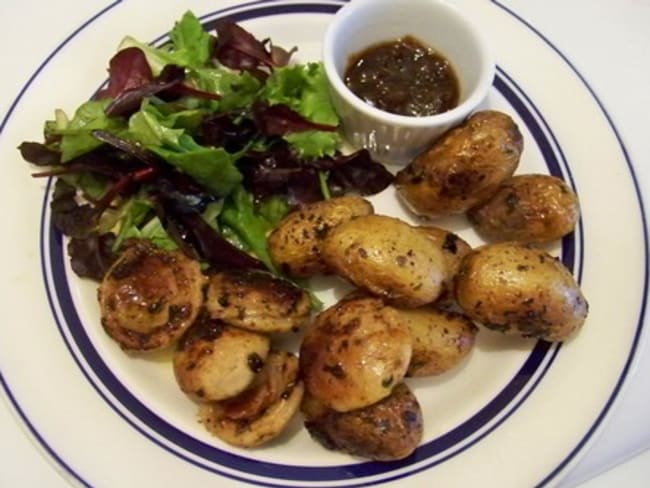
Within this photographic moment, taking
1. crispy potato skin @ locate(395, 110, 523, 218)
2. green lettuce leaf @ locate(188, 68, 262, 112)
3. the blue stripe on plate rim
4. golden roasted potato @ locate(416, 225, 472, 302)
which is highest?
green lettuce leaf @ locate(188, 68, 262, 112)

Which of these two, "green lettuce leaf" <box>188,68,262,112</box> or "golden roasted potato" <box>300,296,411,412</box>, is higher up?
"green lettuce leaf" <box>188,68,262,112</box>

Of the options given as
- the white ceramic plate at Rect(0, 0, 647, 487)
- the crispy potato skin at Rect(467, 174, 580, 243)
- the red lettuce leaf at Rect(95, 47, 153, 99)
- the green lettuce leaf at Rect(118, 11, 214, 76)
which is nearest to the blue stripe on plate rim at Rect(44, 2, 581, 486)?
the white ceramic plate at Rect(0, 0, 647, 487)

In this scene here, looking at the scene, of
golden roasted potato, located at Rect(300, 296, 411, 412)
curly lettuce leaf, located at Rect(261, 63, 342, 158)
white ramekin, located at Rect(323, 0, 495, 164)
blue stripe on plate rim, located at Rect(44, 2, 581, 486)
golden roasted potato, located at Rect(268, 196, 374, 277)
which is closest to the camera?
golden roasted potato, located at Rect(300, 296, 411, 412)

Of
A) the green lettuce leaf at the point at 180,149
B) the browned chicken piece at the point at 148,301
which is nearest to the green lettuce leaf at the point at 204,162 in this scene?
the green lettuce leaf at the point at 180,149

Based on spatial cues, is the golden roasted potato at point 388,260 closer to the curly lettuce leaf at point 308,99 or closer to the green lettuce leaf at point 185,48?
the curly lettuce leaf at point 308,99

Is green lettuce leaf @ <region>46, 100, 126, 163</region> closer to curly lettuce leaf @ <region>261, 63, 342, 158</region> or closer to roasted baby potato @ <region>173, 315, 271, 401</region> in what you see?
curly lettuce leaf @ <region>261, 63, 342, 158</region>

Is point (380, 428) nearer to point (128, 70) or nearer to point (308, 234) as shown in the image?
point (308, 234)

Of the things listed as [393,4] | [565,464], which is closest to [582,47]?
[393,4]
